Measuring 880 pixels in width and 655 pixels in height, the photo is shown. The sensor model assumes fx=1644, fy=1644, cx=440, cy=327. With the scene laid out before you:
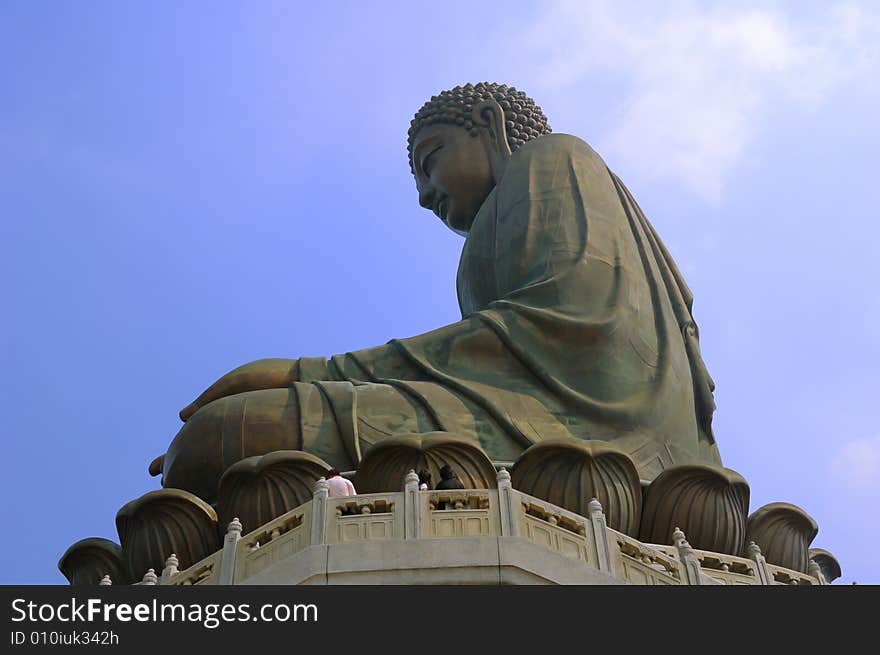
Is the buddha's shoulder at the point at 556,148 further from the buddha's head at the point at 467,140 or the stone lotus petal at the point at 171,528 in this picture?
the stone lotus petal at the point at 171,528

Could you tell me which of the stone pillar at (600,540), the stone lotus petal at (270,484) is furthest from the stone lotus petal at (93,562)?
the stone pillar at (600,540)

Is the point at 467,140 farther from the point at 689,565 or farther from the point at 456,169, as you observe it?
the point at 689,565

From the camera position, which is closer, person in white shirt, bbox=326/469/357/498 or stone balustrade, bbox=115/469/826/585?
stone balustrade, bbox=115/469/826/585

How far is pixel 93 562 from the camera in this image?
1018cm

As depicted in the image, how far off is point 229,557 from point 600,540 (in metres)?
1.79

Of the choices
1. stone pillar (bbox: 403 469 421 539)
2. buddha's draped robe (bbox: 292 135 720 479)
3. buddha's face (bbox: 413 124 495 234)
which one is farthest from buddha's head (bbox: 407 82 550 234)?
stone pillar (bbox: 403 469 421 539)

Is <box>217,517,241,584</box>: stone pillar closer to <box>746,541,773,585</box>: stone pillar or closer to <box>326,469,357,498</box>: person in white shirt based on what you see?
<box>326,469,357,498</box>: person in white shirt

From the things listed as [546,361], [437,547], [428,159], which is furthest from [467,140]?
[437,547]

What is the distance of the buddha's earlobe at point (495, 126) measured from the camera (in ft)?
48.3

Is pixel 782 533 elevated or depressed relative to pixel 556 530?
elevated

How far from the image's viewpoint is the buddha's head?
1479cm

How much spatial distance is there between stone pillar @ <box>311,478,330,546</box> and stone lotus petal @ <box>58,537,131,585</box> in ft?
8.10

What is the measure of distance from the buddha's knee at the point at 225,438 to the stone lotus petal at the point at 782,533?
2.95m
